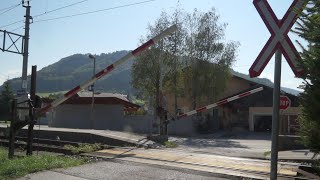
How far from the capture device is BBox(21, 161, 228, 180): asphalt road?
9672mm

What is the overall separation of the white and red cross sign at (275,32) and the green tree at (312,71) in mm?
168

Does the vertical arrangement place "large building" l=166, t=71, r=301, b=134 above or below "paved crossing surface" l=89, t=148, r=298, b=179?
above

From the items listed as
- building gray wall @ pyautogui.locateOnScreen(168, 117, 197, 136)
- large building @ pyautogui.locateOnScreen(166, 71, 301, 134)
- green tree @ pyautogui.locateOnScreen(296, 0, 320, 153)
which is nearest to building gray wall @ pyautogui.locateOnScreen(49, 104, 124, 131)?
building gray wall @ pyautogui.locateOnScreen(168, 117, 197, 136)

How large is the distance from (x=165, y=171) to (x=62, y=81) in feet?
→ 587

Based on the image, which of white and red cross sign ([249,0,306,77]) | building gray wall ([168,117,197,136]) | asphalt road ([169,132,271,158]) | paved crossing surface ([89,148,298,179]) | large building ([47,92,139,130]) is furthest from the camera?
large building ([47,92,139,130])

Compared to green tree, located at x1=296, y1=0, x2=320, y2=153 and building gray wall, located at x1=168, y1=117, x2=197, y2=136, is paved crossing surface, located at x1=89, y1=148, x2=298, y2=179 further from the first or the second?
building gray wall, located at x1=168, y1=117, x2=197, y2=136

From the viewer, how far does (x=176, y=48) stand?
42.4m

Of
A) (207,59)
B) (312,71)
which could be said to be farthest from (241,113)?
(312,71)

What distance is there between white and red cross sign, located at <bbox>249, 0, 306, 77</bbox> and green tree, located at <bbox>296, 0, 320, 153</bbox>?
168 millimetres

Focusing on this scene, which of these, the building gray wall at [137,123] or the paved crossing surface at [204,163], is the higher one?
the building gray wall at [137,123]

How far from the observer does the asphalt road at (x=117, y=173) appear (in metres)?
9.67

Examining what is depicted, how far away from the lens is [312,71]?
4758 mm

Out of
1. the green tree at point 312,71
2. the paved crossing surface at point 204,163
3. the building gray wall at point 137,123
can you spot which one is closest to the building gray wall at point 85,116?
the building gray wall at point 137,123

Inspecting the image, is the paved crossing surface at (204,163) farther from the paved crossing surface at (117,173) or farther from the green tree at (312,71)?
the green tree at (312,71)
